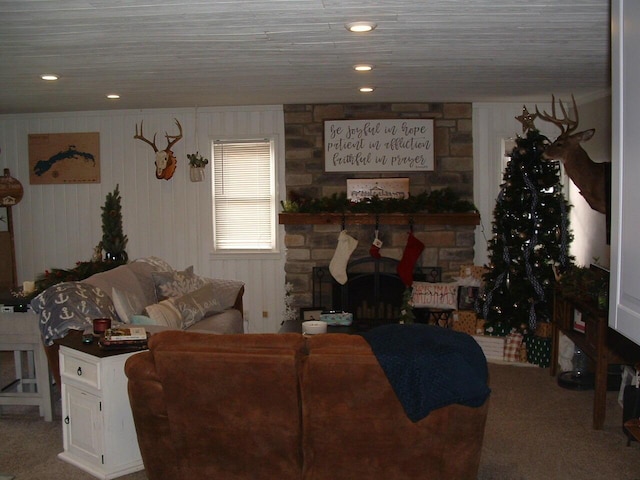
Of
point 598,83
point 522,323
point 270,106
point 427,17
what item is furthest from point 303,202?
point 427,17

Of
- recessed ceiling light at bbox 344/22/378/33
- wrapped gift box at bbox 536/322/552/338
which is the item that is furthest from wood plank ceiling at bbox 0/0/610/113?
wrapped gift box at bbox 536/322/552/338

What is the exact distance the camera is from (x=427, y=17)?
3199mm

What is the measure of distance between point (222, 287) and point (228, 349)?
291 cm

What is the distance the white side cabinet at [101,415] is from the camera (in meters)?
3.49

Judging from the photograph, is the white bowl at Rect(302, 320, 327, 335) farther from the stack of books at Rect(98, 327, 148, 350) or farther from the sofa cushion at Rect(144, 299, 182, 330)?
the stack of books at Rect(98, 327, 148, 350)

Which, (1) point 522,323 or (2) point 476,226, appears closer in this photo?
(1) point 522,323

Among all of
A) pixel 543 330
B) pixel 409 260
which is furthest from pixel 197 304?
pixel 543 330

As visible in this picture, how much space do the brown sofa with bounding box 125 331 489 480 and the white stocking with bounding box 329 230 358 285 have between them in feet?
11.5

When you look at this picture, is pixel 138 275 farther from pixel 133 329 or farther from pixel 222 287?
pixel 133 329

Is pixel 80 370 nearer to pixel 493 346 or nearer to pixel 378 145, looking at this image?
pixel 493 346

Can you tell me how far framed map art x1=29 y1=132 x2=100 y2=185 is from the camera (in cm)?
711

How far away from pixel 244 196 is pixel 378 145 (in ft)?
4.81

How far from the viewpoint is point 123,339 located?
3555 millimetres

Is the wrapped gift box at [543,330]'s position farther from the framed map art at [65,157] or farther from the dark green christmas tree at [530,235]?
the framed map art at [65,157]
